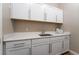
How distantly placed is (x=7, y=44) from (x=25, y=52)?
26 cm

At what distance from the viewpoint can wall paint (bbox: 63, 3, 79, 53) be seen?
1.35 metres

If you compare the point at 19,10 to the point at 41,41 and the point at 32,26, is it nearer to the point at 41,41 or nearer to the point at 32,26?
the point at 32,26

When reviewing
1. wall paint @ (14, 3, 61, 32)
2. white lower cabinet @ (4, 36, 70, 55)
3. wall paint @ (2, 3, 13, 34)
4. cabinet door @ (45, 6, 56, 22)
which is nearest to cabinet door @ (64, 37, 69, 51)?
white lower cabinet @ (4, 36, 70, 55)

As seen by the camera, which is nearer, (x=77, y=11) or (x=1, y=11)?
(x=1, y=11)

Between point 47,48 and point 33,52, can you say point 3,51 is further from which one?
point 47,48

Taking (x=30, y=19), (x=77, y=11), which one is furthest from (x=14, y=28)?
(x=77, y=11)

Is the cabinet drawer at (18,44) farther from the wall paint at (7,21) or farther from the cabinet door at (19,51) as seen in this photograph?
the wall paint at (7,21)

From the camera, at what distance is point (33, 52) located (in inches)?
49.9

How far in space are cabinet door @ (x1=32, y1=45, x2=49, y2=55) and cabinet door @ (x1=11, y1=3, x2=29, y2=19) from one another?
475 millimetres

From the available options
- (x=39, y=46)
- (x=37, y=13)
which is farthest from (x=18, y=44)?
(x=37, y=13)

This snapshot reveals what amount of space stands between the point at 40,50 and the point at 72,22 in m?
0.60

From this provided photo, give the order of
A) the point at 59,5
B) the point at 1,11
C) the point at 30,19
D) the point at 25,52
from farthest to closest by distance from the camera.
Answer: the point at 30,19, the point at 59,5, the point at 25,52, the point at 1,11

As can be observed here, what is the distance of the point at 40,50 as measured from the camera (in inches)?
52.1

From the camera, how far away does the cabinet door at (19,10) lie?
1.28 m
